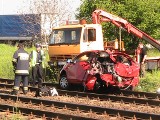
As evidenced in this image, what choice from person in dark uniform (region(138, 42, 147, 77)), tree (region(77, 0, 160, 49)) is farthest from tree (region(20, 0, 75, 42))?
person in dark uniform (region(138, 42, 147, 77))

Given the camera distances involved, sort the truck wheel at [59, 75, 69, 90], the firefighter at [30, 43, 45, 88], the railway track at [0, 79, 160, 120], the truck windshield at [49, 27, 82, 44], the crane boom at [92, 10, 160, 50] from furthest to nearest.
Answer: the crane boom at [92, 10, 160, 50], the truck windshield at [49, 27, 82, 44], the truck wheel at [59, 75, 69, 90], the firefighter at [30, 43, 45, 88], the railway track at [0, 79, 160, 120]

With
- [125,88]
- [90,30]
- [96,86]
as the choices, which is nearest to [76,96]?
[96,86]

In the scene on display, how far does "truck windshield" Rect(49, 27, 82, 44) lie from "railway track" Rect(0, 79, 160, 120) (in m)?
3.21

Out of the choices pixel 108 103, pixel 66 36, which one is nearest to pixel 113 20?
pixel 66 36

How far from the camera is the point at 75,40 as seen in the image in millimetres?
20766

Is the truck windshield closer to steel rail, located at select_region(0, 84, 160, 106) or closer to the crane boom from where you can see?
the crane boom

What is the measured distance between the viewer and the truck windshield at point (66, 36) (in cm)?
2072

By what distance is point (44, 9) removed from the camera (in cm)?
4903

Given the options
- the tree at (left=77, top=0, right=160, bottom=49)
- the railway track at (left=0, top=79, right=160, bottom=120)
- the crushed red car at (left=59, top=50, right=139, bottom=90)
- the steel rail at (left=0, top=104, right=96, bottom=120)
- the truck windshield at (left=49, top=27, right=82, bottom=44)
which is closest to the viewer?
the steel rail at (left=0, top=104, right=96, bottom=120)

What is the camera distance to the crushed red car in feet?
55.2

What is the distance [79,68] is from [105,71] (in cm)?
141

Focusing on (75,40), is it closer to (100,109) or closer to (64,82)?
(64,82)

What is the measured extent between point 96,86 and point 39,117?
5312 millimetres

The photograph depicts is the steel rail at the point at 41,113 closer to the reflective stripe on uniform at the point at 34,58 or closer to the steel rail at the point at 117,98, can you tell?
the steel rail at the point at 117,98
